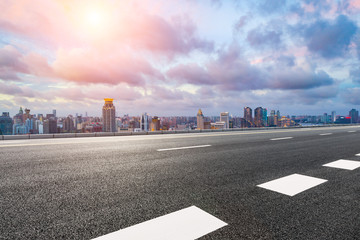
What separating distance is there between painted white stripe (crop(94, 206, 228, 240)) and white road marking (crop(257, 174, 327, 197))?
1.29m

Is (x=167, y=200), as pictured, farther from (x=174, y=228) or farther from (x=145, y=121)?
(x=145, y=121)

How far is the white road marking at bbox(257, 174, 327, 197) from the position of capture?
2.57m

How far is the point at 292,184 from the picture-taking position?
9.21 feet

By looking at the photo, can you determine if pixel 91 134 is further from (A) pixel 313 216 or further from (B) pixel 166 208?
(A) pixel 313 216

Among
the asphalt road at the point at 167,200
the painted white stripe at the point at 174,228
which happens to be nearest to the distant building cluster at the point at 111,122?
the asphalt road at the point at 167,200

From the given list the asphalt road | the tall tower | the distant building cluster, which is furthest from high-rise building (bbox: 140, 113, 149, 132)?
the asphalt road

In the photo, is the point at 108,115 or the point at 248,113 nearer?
the point at 108,115

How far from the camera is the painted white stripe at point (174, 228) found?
59.6 inches

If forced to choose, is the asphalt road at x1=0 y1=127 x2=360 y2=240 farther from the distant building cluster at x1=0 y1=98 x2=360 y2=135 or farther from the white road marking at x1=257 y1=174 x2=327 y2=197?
the distant building cluster at x1=0 y1=98 x2=360 y2=135

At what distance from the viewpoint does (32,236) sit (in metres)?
1.49

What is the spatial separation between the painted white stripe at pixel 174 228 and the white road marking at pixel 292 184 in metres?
1.29


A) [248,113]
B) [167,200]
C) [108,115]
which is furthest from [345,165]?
[248,113]

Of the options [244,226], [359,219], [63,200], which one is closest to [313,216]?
[359,219]

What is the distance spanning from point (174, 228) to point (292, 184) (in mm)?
2062
